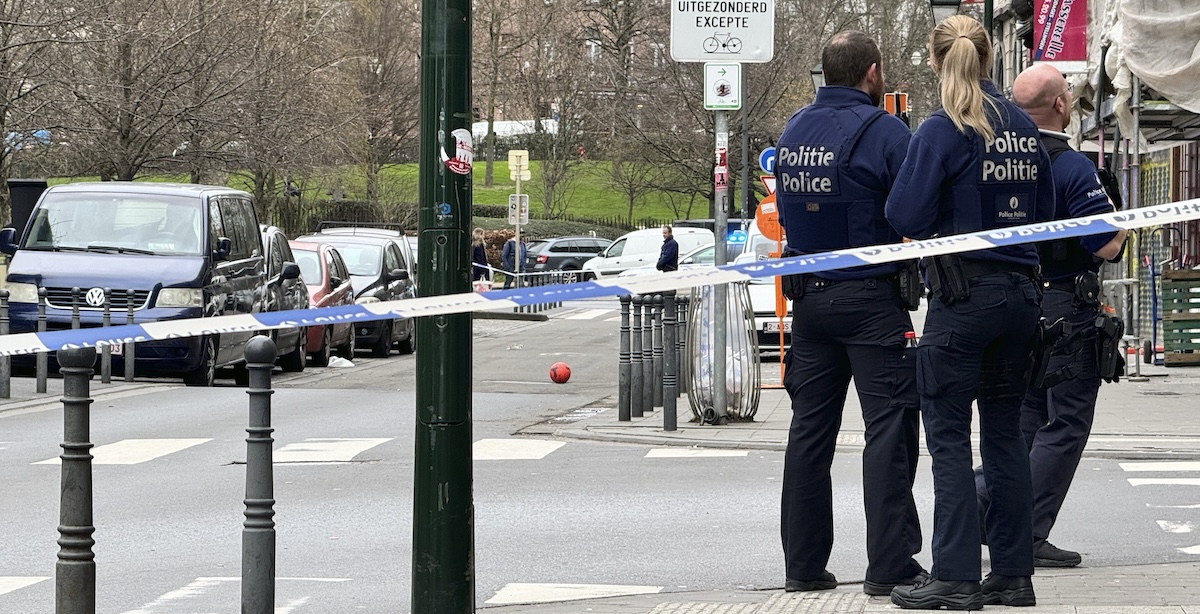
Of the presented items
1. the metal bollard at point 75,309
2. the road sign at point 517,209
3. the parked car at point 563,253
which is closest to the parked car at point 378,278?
the metal bollard at point 75,309

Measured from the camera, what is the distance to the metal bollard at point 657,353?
48.6 feet

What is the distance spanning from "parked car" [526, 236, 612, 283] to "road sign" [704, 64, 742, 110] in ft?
127

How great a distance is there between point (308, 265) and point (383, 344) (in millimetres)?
1964

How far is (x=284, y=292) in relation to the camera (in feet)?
63.9

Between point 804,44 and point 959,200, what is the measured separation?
5143 centimetres

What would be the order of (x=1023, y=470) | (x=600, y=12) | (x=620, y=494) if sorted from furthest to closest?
1. (x=600, y=12)
2. (x=620, y=494)
3. (x=1023, y=470)

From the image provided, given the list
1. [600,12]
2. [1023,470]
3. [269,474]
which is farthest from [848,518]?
[600,12]

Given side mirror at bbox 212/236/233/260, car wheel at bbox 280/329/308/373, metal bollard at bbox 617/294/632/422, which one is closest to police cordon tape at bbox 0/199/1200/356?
metal bollard at bbox 617/294/632/422

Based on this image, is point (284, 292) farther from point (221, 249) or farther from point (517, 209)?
point (517, 209)

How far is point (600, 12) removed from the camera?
207 ft

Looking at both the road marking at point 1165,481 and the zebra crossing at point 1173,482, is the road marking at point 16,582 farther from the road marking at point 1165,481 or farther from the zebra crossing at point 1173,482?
the road marking at point 1165,481

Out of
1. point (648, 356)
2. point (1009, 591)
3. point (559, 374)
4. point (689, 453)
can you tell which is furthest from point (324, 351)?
point (1009, 591)

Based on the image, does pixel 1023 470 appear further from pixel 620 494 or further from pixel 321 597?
pixel 620 494

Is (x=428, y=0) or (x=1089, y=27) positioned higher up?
(x=1089, y=27)
